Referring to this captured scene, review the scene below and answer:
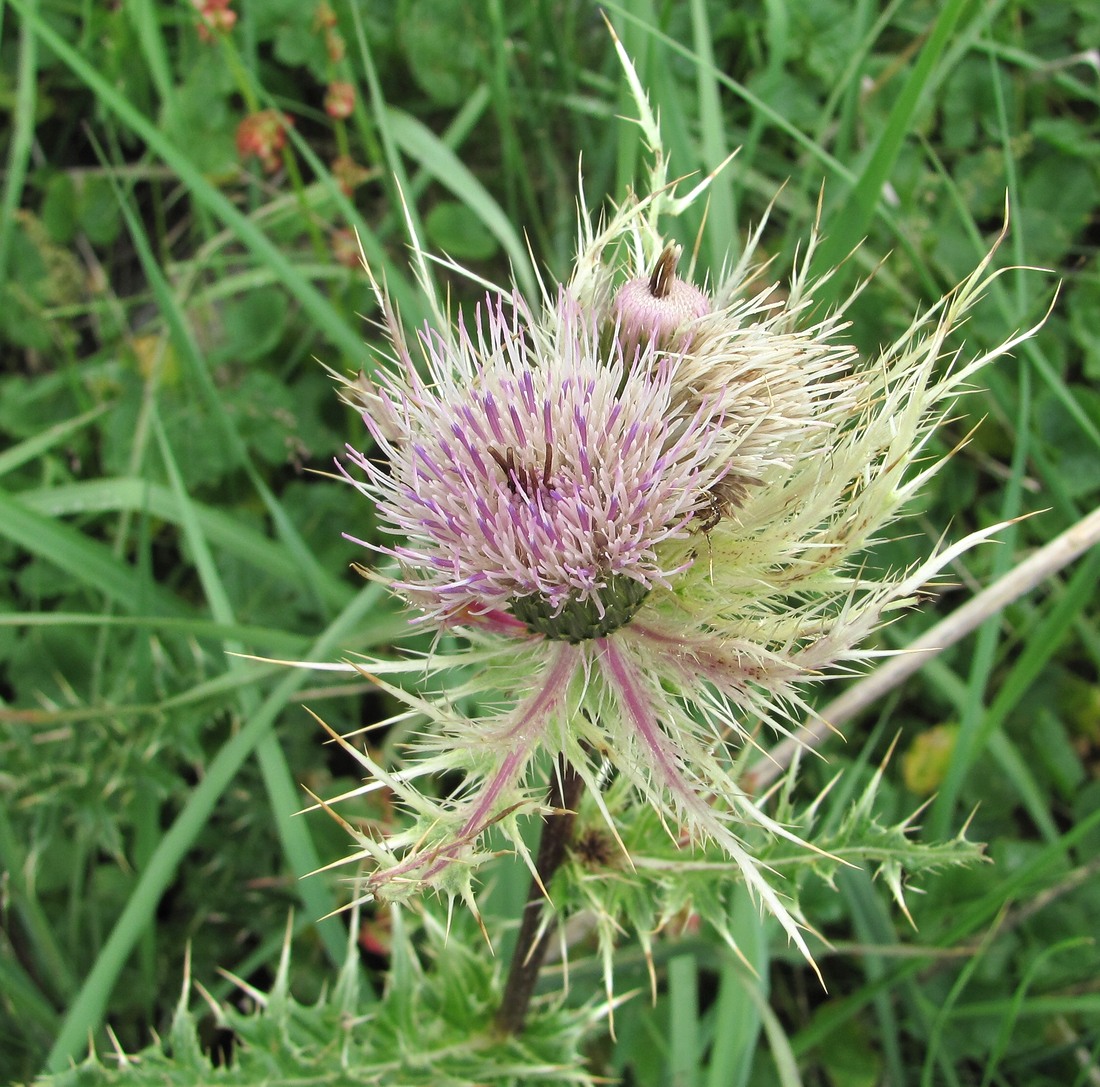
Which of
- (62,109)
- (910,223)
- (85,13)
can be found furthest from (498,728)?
(62,109)

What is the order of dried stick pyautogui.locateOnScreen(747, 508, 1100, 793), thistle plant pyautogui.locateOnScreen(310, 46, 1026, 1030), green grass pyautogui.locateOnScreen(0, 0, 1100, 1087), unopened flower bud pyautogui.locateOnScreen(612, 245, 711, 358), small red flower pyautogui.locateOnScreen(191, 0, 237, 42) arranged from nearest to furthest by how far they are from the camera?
thistle plant pyautogui.locateOnScreen(310, 46, 1026, 1030) < unopened flower bud pyautogui.locateOnScreen(612, 245, 711, 358) < dried stick pyautogui.locateOnScreen(747, 508, 1100, 793) < green grass pyautogui.locateOnScreen(0, 0, 1100, 1087) < small red flower pyautogui.locateOnScreen(191, 0, 237, 42)

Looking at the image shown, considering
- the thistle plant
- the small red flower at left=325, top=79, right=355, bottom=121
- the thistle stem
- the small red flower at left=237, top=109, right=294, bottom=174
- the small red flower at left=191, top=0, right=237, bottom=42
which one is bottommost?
the thistle stem

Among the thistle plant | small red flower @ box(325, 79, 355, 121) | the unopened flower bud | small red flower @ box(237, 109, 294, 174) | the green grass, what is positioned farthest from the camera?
small red flower @ box(325, 79, 355, 121)

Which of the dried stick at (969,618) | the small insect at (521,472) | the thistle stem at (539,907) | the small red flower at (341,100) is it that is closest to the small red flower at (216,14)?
the small red flower at (341,100)

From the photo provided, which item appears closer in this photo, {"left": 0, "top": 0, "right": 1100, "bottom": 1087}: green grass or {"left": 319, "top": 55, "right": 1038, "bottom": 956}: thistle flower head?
{"left": 319, "top": 55, "right": 1038, "bottom": 956}: thistle flower head

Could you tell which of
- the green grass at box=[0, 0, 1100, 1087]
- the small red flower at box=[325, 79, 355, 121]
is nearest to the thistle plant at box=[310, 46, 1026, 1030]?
the green grass at box=[0, 0, 1100, 1087]

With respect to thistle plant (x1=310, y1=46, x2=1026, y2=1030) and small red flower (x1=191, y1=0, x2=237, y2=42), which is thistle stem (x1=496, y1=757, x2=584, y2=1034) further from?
small red flower (x1=191, y1=0, x2=237, y2=42)

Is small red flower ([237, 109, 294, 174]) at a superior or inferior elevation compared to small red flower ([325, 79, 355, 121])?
inferior

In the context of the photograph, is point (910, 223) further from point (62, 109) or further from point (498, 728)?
point (62, 109)

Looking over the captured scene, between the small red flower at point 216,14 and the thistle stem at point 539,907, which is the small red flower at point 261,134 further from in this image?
the thistle stem at point 539,907
